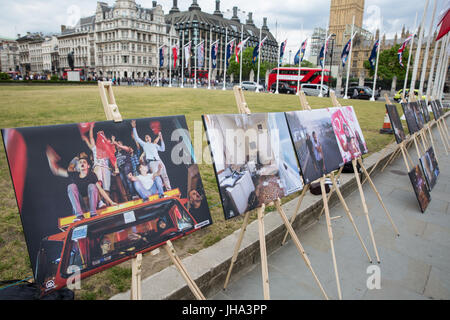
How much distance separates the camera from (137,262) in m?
1.68

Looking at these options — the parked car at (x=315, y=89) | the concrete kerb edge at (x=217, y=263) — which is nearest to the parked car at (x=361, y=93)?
the parked car at (x=315, y=89)

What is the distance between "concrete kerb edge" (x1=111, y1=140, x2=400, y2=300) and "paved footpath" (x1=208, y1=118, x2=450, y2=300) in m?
0.09

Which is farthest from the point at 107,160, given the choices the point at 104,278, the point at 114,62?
the point at 114,62

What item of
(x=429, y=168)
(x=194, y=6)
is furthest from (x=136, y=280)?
(x=194, y=6)

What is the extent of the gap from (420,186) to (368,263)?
81.1 inches

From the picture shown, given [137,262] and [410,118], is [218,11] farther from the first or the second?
[137,262]

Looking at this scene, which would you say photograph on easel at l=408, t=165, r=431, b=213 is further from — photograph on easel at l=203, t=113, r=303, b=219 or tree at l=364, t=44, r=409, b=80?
tree at l=364, t=44, r=409, b=80

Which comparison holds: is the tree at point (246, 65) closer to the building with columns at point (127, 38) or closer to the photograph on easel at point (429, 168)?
the building with columns at point (127, 38)

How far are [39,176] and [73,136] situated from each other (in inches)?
10.7

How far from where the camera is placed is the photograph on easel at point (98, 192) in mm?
1447

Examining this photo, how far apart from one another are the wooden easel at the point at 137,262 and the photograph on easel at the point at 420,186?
349 cm
